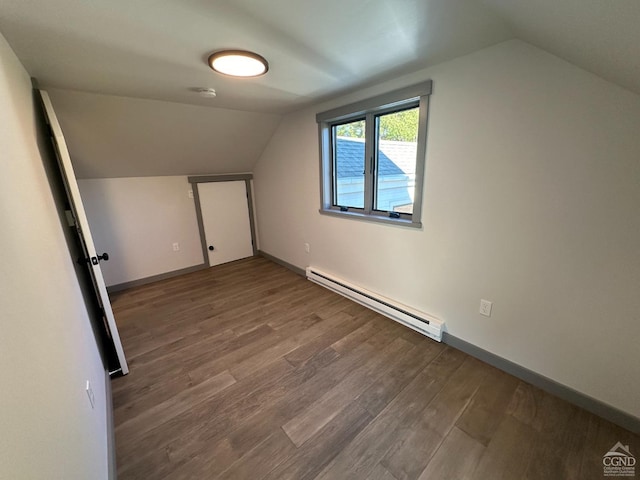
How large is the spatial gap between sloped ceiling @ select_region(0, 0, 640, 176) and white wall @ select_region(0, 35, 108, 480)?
1.12 ft

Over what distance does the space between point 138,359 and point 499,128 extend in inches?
122

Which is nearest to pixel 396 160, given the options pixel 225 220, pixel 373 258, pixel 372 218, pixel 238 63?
pixel 372 218

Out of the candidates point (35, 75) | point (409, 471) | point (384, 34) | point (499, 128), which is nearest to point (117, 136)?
point (35, 75)

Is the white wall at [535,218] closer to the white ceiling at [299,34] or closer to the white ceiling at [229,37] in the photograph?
the white ceiling at [299,34]

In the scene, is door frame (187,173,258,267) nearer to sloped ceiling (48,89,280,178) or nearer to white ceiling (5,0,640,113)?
sloped ceiling (48,89,280,178)

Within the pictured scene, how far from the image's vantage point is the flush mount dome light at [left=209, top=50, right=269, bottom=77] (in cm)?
152

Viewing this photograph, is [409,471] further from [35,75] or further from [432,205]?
[35,75]

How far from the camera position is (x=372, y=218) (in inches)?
99.6

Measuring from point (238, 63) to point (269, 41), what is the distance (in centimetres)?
30

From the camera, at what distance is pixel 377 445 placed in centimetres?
140

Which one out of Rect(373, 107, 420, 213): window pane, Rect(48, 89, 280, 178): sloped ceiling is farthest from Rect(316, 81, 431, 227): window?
Rect(48, 89, 280, 178): sloped ceiling

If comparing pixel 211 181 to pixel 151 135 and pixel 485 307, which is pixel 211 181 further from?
pixel 485 307

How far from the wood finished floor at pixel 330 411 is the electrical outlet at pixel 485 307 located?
1.29ft

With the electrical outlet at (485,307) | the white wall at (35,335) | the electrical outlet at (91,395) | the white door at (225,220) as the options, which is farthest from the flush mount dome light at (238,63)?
the white door at (225,220)
